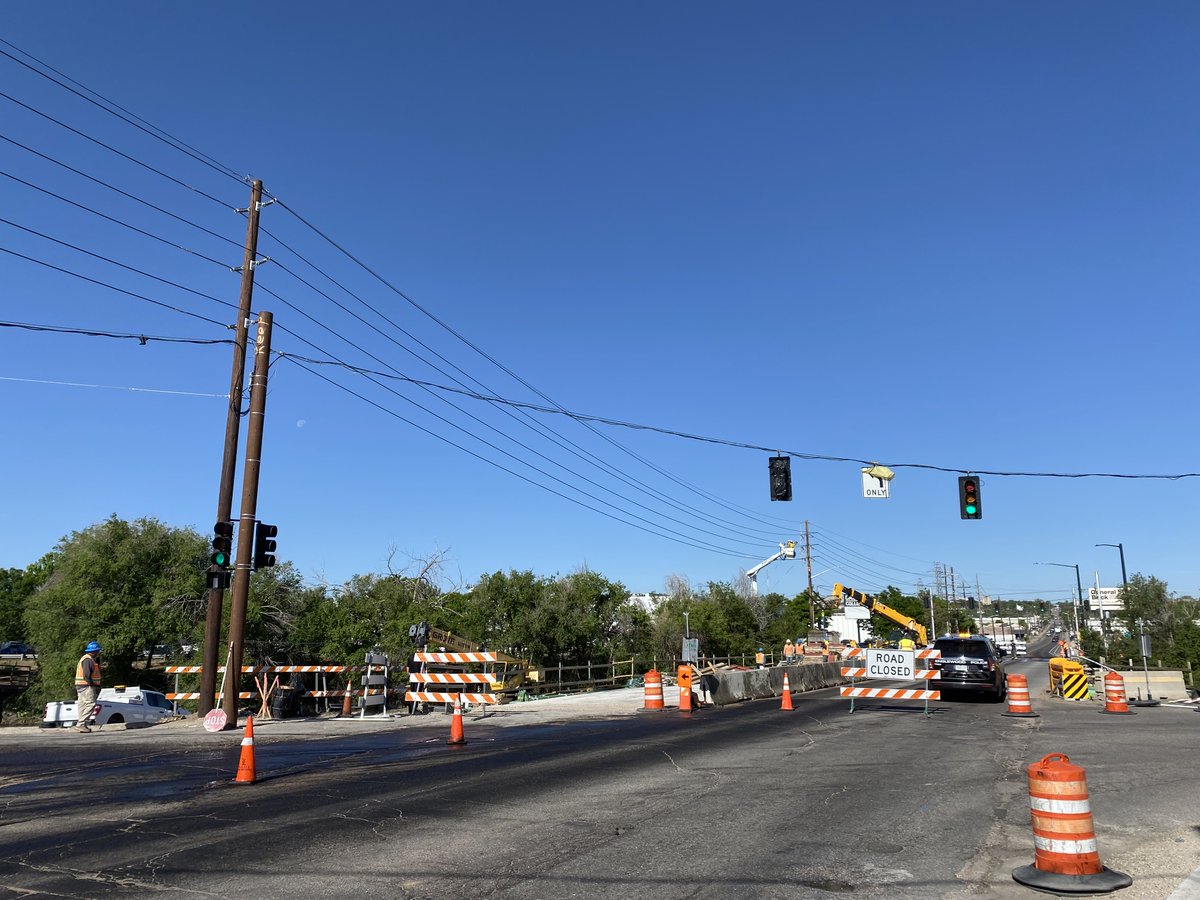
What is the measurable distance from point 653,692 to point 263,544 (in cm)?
1117

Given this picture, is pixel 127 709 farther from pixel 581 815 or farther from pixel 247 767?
pixel 581 815

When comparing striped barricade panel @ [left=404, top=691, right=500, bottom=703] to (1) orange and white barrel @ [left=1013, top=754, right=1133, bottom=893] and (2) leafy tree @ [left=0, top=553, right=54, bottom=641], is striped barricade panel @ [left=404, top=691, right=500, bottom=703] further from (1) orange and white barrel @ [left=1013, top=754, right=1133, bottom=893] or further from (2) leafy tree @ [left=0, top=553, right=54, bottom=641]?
(2) leafy tree @ [left=0, top=553, right=54, bottom=641]

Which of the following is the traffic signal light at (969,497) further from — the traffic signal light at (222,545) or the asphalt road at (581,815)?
the traffic signal light at (222,545)

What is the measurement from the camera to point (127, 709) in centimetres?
2520

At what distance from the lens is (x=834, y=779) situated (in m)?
10.8

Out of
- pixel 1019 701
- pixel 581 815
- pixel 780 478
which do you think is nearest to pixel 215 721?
pixel 581 815

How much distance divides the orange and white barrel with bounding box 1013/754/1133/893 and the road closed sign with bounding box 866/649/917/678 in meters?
15.5

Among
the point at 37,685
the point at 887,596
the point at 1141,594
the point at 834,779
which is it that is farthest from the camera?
the point at 887,596

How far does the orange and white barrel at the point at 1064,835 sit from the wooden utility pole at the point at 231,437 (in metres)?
17.5

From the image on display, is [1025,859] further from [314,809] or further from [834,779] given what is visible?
[314,809]

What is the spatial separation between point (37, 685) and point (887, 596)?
109651mm

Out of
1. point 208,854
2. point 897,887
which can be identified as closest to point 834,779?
point 897,887

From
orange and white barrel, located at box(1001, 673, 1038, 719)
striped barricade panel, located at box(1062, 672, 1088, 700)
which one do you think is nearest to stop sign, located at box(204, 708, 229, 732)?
orange and white barrel, located at box(1001, 673, 1038, 719)

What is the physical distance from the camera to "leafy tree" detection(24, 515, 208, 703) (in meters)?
39.8
